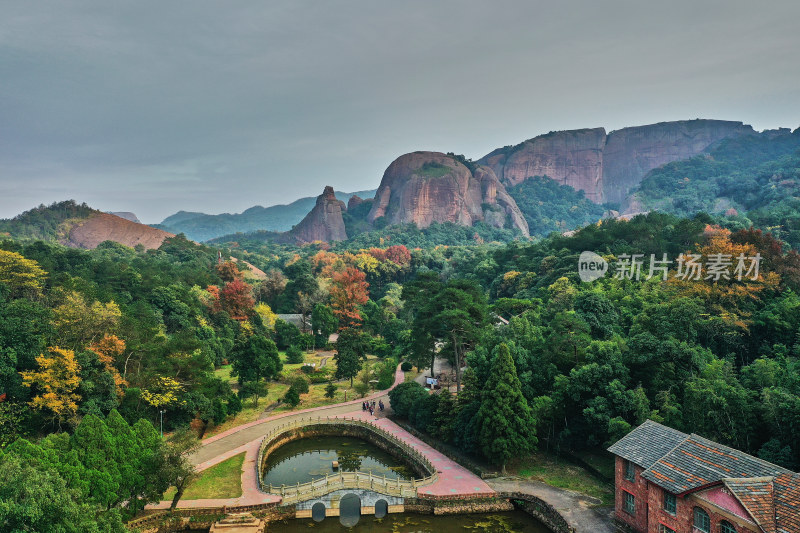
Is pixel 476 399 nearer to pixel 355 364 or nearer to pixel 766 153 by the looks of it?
pixel 355 364

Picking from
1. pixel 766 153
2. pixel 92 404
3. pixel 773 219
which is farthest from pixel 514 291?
pixel 766 153

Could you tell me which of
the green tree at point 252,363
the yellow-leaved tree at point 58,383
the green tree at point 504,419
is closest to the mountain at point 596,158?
the green tree at point 252,363

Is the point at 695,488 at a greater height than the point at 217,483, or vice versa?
the point at 695,488

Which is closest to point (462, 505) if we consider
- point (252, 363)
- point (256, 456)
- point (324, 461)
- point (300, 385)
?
point (324, 461)

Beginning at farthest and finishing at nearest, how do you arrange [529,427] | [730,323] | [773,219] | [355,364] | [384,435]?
1. [773,219]
2. [355,364]
3. [384,435]
4. [730,323]
5. [529,427]

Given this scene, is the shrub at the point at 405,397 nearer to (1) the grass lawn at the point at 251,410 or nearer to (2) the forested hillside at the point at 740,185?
(1) the grass lawn at the point at 251,410

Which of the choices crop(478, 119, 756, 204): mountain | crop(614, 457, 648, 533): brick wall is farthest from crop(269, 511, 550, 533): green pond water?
crop(478, 119, 756, 204): mountain

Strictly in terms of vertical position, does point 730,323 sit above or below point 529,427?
above

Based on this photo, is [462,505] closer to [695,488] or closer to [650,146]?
[695,488]
